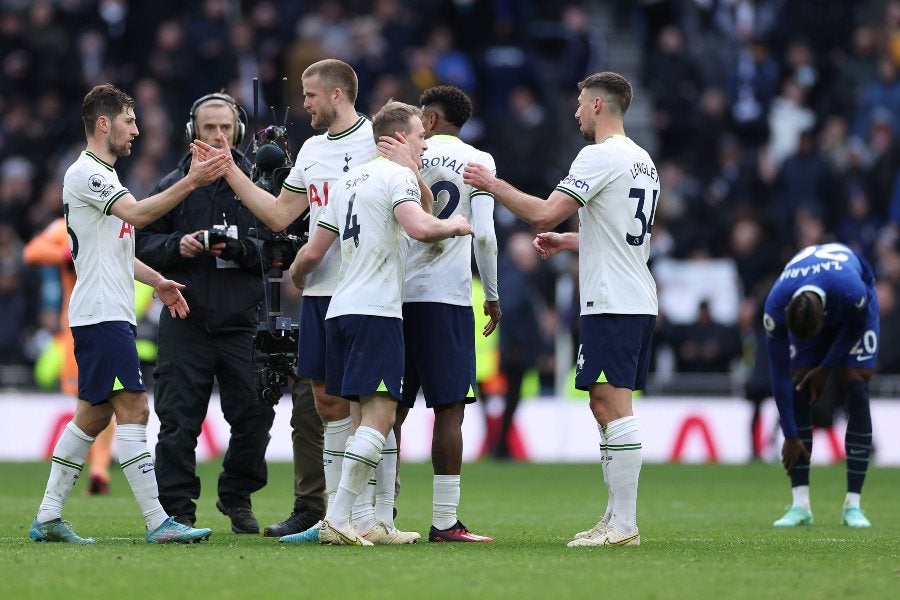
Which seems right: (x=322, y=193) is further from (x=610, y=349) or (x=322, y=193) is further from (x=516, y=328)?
(x=516, y=328)

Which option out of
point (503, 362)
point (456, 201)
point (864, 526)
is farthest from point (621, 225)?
point (503, 362)

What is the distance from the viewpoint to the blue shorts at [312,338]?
9.50 m

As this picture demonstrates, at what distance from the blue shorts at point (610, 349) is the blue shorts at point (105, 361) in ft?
8.32

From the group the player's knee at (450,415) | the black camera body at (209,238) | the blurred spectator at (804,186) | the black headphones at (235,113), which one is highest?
the blurred spectator at (804,186)

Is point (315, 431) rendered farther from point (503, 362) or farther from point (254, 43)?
point (254, 43)

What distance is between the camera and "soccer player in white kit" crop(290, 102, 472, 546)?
888 centimetres

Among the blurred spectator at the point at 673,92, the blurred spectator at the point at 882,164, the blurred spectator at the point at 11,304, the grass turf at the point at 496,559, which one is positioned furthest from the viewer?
the blurred spectator at the point at 673,92

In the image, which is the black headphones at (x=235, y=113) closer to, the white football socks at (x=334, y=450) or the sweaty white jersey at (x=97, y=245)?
the sweaty white jersey at (x=97, y=245)

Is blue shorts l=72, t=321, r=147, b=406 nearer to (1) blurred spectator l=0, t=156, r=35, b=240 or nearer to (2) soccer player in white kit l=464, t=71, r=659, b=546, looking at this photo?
(2) soccer player in white kit l=464, t=71, r=659, b=546

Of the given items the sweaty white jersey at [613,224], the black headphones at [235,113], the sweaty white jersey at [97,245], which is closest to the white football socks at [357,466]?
the sweaty white jersey at [613,224]

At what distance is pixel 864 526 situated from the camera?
444 inches

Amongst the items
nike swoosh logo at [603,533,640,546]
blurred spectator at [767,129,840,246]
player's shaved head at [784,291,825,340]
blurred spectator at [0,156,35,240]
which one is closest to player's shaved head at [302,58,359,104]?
nike swoosh logo at [603,533,640,546]

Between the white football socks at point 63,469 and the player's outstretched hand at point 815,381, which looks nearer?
the white football socks at point 63,469

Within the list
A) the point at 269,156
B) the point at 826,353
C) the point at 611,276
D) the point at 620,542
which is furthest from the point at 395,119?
the point at 826,353
